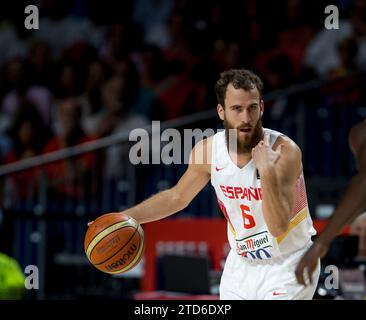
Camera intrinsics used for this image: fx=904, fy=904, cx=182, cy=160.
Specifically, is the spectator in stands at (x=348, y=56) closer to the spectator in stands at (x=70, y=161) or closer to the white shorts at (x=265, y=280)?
the spectator in stands at (x=70, y=161)

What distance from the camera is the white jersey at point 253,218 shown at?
496 cm

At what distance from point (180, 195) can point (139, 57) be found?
5954 mm

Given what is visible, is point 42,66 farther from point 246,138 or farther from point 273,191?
point 273,191

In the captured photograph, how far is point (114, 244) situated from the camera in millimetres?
5020

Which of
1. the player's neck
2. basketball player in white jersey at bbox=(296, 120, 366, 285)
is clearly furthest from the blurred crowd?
basketball player in white jersey at bbox=(296, 120, 366, 285)

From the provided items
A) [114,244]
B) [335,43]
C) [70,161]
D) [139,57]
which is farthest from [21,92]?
[114,244]

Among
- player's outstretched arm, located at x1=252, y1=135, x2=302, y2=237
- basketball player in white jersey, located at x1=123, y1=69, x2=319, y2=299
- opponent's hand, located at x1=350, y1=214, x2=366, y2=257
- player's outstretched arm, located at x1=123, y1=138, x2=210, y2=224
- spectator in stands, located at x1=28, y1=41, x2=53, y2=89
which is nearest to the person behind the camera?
player's outstretched arm, located at x1=252, y1=135, x2=302, y2=237

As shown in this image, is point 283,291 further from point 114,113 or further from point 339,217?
point 114,113

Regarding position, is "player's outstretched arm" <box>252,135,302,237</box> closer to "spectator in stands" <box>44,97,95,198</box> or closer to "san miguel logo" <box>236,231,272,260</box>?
"san miguel logo" <box>236,231,272,260</box>

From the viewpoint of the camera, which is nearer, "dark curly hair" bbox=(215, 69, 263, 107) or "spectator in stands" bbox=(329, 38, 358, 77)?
"dark curly hair" bbox=(215, 69, 263, 107)

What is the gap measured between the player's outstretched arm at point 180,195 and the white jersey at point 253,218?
245 mm

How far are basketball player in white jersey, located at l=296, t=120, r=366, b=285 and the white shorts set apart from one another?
3.89 ft

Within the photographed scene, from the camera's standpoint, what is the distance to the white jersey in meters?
4.96

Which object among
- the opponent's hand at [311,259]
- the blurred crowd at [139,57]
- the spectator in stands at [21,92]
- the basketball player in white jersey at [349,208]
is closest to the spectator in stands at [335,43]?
the blurred crowd at [139,57]
